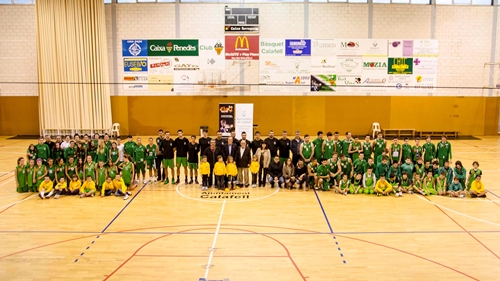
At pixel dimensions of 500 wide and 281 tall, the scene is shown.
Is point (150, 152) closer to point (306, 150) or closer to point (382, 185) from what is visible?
point (306, 150)

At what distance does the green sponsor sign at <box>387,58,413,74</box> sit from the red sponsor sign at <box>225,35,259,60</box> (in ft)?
23.8

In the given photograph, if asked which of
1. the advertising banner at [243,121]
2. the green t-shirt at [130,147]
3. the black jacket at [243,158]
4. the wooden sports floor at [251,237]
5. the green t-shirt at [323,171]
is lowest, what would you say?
the wooden sports floor at [251,237]

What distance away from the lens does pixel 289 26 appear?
2305 centimetres

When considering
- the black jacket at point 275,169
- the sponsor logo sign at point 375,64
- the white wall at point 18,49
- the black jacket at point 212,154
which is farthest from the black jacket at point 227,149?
the white wall at point 18,49

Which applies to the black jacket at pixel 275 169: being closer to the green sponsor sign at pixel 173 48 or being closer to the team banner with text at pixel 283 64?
the team banner with text at pixel 283 64

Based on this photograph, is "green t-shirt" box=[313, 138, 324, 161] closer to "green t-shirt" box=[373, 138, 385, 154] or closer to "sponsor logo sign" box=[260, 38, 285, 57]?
"green t-shirt" box=[373, 138, 385, 154]

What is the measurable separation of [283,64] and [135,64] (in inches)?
314

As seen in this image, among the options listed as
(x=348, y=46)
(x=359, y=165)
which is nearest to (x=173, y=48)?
(x=348, y=46)

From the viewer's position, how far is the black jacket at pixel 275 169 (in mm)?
13688

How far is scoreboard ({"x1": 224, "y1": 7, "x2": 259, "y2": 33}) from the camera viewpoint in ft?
74.4

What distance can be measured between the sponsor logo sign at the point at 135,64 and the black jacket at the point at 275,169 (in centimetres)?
1223

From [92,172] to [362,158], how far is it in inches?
327

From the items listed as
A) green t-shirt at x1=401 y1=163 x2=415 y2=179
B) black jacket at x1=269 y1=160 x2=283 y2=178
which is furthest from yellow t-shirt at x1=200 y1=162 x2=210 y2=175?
green t-shirt at x1=401 y1=163 x2=415 y2=179

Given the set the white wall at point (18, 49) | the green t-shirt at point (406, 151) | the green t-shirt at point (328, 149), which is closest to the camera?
the green t-shirt at point (406, 151)
